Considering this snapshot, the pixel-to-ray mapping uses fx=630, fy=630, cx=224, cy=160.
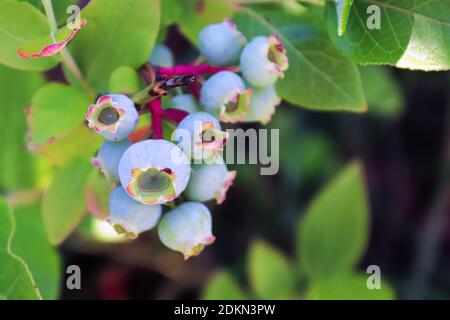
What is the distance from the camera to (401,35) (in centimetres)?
119

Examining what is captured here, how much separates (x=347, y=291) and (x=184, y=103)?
0.84 metres

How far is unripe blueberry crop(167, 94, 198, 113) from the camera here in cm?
115

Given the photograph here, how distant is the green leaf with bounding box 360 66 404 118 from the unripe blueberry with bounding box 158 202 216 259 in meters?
1.39

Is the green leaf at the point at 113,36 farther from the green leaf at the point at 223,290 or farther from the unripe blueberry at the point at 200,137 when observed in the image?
the green leaf at the point at 223,290

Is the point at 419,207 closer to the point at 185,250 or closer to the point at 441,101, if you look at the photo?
the point at 441,101

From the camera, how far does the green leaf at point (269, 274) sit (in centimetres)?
203

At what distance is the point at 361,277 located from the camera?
189 centimetres

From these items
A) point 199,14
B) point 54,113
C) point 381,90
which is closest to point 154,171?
point 54,113

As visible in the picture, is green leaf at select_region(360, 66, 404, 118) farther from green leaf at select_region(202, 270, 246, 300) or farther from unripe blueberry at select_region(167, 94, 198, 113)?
unripe blueberry at select_region(167, 94, 198, 113)

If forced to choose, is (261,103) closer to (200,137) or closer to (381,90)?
(200,137)

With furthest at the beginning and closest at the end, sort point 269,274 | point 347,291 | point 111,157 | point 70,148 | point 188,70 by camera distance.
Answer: point 269,274
point 347,291
point 70,148
point 188,70
point 111,157

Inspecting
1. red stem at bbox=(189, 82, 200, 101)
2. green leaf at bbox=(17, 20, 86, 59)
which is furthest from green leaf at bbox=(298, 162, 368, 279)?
green leaf at bbox=(17, 20, 86, 59)

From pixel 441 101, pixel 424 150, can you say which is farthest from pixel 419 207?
pixel 441 101
